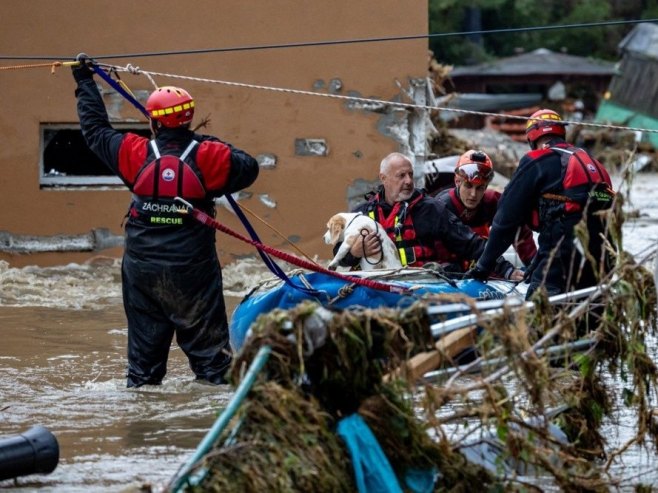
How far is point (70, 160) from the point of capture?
13.5m

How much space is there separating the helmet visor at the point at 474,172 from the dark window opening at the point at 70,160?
473cm

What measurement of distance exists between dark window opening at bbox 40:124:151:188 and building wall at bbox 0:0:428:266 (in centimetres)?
16

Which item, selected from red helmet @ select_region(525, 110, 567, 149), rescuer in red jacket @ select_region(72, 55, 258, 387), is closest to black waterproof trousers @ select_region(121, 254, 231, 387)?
rescuer in red jacket @ select_region(72, 55, 258, 387)

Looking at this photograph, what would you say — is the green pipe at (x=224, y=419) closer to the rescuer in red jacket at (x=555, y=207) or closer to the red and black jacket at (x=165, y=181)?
the red and black jacket at (x=165, y=181)

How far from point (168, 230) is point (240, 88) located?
17.5 ft

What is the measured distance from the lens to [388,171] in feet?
30.4

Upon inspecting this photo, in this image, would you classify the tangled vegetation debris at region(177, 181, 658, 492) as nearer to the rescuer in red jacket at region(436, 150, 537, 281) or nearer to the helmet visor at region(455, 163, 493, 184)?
the rescuer in red jacket at region(436, 150, 537, 281)

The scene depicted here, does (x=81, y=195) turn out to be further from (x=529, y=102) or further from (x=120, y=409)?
(x=529, y=102)

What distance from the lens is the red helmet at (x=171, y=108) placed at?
7.98 m

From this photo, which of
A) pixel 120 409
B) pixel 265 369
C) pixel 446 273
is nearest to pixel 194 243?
pixel 120 409

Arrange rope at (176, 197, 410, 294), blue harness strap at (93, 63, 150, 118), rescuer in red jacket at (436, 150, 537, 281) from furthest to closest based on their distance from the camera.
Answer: rescuer in red jacket at (436, 150, 537, 281) → blue harness strap at (93, 63, 150, 118) → rope at (176, 197, 410, 294)

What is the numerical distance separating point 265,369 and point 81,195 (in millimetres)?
8251

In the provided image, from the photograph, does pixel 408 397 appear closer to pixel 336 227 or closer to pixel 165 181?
pixel 165 181

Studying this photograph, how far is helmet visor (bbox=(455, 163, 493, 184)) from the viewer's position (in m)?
9.33
